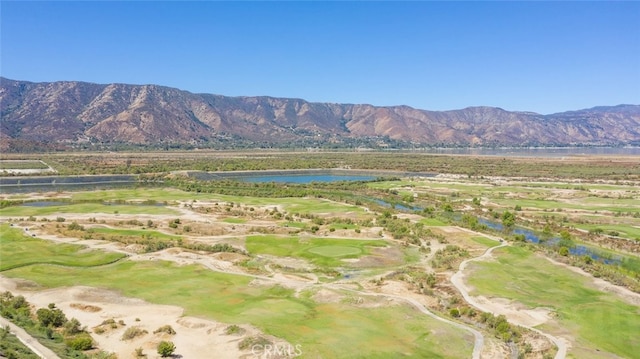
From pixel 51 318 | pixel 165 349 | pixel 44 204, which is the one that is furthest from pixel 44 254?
pixel 44 204

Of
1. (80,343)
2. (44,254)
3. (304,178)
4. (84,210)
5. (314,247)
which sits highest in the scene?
(80,343)

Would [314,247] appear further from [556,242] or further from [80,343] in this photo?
[80,343]

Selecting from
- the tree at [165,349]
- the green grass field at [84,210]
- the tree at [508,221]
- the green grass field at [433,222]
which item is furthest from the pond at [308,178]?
the tree at [165,349]

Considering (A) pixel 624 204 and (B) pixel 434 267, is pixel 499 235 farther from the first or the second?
(A) pixel 624 204

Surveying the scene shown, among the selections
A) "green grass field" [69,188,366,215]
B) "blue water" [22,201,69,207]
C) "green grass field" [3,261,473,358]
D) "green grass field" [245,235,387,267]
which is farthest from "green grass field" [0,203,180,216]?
"green grass field" [3,261,473,358]

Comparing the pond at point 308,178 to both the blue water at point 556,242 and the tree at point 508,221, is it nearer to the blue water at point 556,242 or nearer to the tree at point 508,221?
the tree at point 508,221

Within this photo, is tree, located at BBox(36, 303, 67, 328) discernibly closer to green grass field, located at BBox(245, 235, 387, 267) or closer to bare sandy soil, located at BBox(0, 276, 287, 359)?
bare sandy soil, located at BBox(0, 276, 287, 359)
